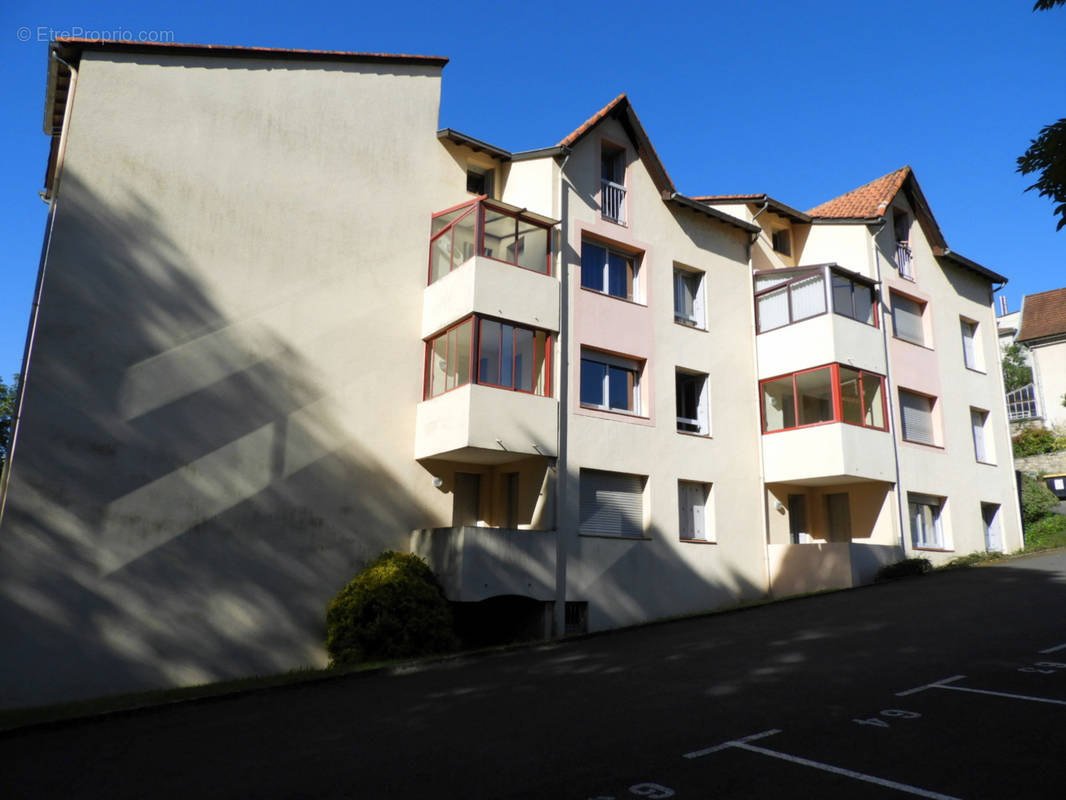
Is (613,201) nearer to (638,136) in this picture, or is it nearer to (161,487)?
(638,136)

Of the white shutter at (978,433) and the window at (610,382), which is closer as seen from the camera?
the window at (610,382)

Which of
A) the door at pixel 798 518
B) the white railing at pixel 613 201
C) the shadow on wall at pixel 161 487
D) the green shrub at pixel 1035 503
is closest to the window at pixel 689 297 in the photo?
the white railing at pixel 613 201

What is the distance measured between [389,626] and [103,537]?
514cm

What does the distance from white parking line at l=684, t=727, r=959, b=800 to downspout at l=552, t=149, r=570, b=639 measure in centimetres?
840

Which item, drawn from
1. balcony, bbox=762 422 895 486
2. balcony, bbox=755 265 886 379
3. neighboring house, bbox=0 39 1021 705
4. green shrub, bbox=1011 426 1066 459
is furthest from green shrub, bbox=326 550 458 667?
green shrub, bbox=1011 426 1066 459

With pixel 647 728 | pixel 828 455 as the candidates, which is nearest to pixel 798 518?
pixel 828 455

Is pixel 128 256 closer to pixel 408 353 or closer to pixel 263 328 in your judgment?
pixel 263 328

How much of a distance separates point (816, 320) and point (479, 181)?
9.64m

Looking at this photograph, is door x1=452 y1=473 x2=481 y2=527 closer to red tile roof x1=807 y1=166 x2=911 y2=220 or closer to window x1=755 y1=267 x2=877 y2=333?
window x1=755 y1=267 x2=877 y2=333

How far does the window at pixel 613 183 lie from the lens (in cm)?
2033

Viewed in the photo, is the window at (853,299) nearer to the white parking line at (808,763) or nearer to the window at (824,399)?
the window at (824,399)

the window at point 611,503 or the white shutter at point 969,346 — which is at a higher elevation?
the white shutter at point 969,346

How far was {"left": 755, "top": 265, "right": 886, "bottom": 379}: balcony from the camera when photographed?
21.3 m

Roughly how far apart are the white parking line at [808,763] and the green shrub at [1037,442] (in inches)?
1318
